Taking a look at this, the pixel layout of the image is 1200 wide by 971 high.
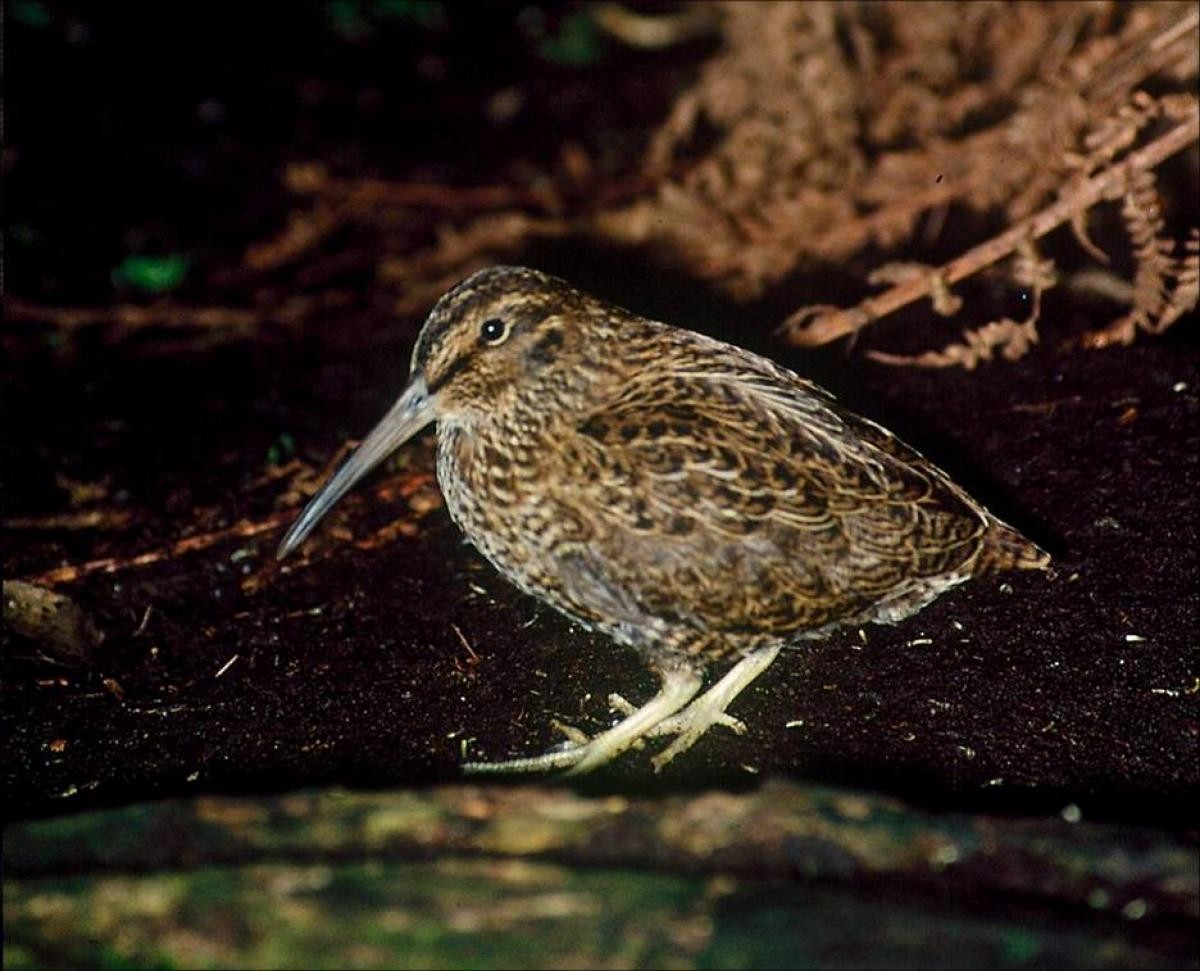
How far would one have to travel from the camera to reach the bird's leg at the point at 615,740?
3.77 m

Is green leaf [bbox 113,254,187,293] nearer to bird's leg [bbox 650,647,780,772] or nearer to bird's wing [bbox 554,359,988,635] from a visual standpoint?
bird's wing [bbox 554,359,988,635]

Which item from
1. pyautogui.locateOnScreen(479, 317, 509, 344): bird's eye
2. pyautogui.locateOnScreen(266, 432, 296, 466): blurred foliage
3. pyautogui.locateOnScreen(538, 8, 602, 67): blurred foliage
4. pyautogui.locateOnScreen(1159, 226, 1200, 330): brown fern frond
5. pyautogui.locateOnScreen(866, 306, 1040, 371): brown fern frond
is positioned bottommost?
pyautogui.locateOnScreen(266, 432, 296, 466): blurred foliage

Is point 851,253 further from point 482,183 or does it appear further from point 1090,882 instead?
point 1090,882

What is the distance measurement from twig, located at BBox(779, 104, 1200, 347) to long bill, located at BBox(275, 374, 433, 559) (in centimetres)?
197

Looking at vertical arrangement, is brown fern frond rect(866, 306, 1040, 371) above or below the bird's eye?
below

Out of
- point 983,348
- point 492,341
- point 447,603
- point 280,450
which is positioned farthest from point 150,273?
point 983,348

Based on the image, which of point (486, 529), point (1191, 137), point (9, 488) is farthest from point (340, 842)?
point (1191, 137)

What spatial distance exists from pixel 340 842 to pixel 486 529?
4.30 feet

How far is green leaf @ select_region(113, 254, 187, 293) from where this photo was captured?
24.9 feet

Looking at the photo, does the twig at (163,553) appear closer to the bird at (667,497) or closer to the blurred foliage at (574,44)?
the bird at (667,497)

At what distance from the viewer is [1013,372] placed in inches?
218

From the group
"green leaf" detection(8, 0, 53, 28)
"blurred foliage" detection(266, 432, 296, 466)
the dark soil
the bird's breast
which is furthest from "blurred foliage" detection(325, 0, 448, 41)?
the bird's breast

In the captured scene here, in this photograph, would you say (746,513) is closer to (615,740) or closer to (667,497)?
(667,497)

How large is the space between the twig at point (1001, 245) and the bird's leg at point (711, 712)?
6.35 ft
